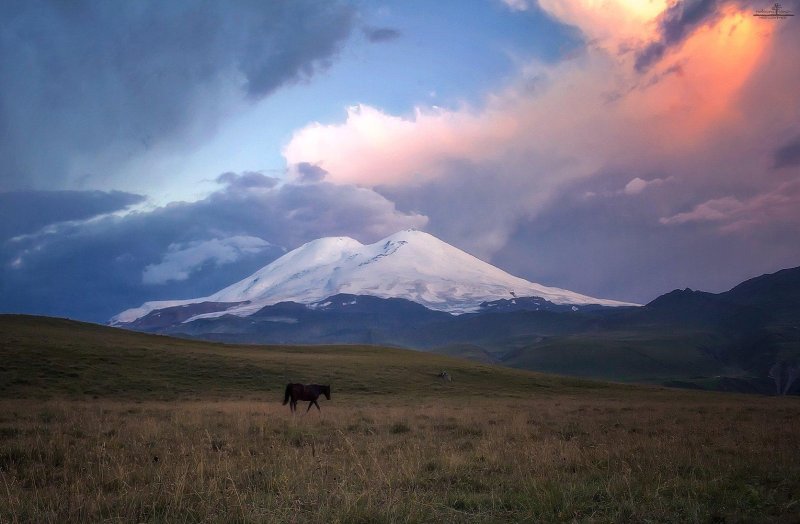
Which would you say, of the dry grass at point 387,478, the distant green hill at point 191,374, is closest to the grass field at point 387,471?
the dry grass at point 387,478

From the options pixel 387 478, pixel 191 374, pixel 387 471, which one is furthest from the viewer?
pixel 191 374

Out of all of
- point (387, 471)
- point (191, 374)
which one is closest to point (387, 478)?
point (387, 471)

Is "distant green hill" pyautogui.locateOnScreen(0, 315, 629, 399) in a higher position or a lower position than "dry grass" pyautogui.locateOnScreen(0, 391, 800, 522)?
lower

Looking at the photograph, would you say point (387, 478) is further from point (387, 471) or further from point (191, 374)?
point (191, 374)

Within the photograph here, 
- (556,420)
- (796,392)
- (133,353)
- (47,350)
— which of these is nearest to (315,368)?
(133,353)

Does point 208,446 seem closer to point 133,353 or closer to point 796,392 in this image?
point 133,353

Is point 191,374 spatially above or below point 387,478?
below

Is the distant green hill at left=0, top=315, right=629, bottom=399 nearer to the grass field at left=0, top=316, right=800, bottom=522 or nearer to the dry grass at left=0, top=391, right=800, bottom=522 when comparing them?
the grass field at left=0, top=316, right=800, bottom=522

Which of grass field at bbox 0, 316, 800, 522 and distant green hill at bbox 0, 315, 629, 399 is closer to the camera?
grass field at bbox 0, 316, 800, 522

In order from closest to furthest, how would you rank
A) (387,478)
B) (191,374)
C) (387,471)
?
(387,478)
(387,471)
(191,374)

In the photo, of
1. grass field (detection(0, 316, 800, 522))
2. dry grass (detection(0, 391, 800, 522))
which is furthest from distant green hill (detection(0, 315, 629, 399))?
dry grass (detection(0, 391, 800, 522))

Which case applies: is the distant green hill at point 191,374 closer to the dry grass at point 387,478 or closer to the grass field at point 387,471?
the grass field at point 387,471

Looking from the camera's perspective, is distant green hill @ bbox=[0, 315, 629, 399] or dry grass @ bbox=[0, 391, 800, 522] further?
distant green hill @ bbox=[0, 315, 629, 399]

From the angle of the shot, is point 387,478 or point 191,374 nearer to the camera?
point 387,478
